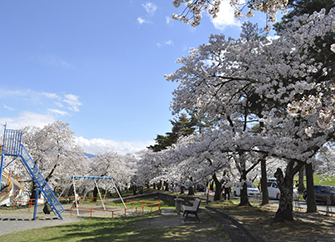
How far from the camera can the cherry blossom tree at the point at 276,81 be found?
943cm

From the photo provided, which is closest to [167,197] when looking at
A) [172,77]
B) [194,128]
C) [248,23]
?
[194,128]

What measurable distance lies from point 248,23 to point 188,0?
994 centimetres

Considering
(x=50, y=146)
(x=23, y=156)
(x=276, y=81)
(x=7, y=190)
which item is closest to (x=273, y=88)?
(x=276, y=81)

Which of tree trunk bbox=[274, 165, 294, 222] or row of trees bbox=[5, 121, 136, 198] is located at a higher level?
row of trees bbox=[5, 121, 136, 198]

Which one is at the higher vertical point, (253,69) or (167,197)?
(253,69)

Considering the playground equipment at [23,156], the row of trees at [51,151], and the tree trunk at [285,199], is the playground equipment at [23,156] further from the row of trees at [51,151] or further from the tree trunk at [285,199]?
the tree trunk at [285,199]

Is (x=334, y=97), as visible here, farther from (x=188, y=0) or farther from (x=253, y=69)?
(x=253, y=69)

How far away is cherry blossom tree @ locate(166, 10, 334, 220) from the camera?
9.43 m

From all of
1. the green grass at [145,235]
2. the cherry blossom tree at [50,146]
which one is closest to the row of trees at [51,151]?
the cherry blossom tree at [50,146]

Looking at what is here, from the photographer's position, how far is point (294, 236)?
24.6 feet

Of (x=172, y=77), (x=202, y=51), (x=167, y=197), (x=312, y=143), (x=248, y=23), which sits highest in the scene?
(x=248, y=23)

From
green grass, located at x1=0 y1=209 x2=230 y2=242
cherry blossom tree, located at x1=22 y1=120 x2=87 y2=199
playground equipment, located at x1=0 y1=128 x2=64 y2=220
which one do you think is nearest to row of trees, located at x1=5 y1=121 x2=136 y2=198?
cherry blossom tree, located at x1=22 y1=120 x2=87 y2=199

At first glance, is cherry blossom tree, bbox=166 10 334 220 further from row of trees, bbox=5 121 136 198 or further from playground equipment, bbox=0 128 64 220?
row of trees, bbox=5 121 136 198

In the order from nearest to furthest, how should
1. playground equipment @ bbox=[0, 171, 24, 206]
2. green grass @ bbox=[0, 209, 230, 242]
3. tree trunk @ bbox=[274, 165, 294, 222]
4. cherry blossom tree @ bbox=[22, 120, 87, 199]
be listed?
green grass @ bbox=[0, 209, 230, 242]
tree trunk @ bbox=[274, 165, 294, 222]
playground equipment @ bbox=[0, 171, 24, 206]
cherry blossom tree @ bbox=[22, 120, 87, 199]
